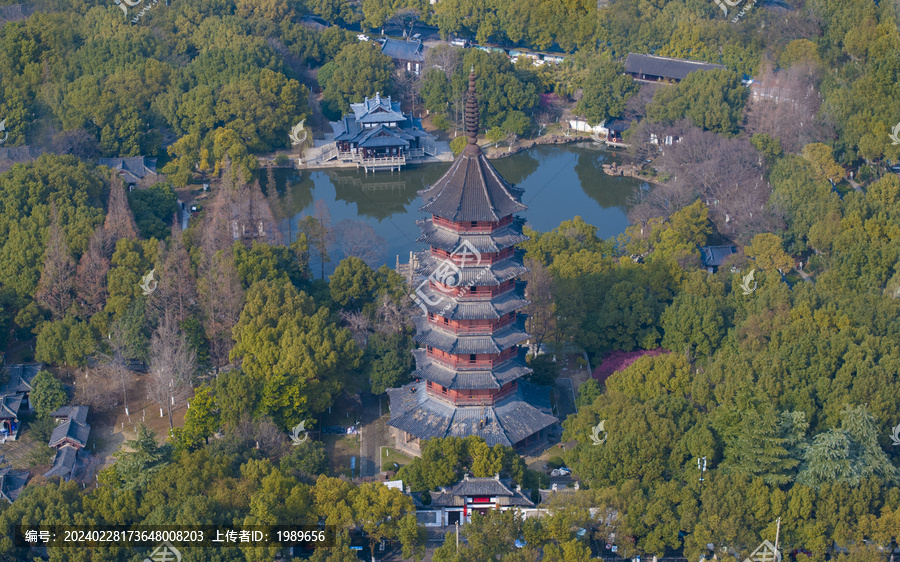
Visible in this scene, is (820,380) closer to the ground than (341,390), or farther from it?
farther from it

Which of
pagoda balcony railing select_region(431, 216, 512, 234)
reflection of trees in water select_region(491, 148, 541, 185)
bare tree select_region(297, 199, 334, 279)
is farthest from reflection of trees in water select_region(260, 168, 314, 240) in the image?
pagoda balcony railing select_region(431, 216, 512, 234)

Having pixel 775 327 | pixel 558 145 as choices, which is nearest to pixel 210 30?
pixel 558 145

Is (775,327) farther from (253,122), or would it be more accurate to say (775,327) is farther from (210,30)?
(210,30)

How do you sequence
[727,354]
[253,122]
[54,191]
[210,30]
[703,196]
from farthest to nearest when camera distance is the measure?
[210,30], [253,122], [703,196], [54,191], [727,354]
